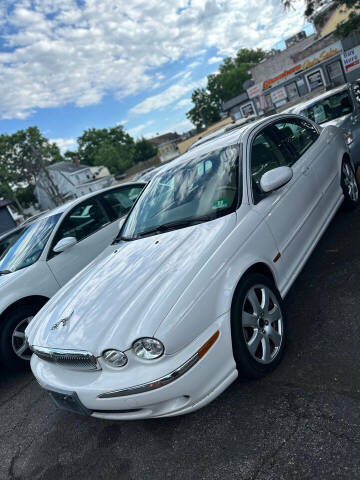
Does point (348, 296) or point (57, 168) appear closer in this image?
point (348, 296)

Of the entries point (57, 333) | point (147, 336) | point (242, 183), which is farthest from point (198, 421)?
point (242, 183)

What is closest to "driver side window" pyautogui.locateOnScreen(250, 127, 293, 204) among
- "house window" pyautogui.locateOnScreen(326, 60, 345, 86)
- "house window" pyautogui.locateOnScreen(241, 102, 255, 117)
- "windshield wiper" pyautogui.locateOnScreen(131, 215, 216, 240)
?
"windshield wiper" pyautogui.locateOnScreen(131, 215, 216, 240)

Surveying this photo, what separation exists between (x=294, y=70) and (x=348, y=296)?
107 feet

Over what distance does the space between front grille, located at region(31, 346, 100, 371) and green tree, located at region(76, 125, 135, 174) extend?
76223 millimetres

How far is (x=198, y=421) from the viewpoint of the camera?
247 cm

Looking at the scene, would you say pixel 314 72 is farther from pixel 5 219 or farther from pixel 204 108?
pixel 204 108

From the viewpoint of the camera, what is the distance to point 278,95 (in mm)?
31969

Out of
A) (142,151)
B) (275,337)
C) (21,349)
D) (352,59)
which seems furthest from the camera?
(142,151)

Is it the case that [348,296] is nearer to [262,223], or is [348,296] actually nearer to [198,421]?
[262,223]

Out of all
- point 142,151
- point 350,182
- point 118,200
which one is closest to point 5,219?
point 118,200

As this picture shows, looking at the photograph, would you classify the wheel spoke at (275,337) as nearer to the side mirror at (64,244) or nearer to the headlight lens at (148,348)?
the headlight lens at (148,348)

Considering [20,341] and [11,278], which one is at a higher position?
[11,278]

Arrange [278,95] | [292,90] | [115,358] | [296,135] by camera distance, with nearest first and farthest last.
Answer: [115,358] → [296,135] → [292,90] → [278,95]

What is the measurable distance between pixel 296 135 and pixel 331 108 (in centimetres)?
347
